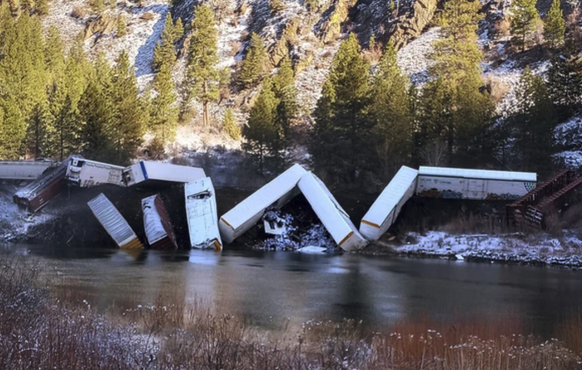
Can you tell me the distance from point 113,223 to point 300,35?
188ft

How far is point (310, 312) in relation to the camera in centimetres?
1532

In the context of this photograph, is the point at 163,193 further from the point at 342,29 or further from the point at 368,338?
the point at 342,29

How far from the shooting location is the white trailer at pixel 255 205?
34.2 m

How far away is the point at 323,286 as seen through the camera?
20656 millimetres

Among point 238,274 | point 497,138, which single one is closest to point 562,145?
point 497,138

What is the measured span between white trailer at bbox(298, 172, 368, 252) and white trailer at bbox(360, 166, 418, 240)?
74 centimetres

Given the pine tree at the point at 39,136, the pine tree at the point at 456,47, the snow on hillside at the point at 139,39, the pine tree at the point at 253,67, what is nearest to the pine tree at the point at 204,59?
the pine tree at the point at 253,67

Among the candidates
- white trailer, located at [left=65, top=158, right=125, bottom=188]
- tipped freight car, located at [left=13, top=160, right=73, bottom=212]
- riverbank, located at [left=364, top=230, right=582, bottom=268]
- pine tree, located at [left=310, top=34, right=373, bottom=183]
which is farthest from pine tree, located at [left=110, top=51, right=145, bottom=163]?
riverbank, located at [left=364, top=230, right=582, bottom=268]

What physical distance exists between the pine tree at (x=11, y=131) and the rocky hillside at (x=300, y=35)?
14.9m

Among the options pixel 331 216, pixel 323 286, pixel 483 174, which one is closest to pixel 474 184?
pixel 483 174

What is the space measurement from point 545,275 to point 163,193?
2357 centimetres

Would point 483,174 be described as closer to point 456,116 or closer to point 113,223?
Result: point 456,116

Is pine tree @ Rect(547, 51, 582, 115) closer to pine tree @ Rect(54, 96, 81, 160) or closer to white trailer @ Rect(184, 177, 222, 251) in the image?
white trailer @ Rect(184, 177, 222, 251)

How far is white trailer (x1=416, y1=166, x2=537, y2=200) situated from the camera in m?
37.9
